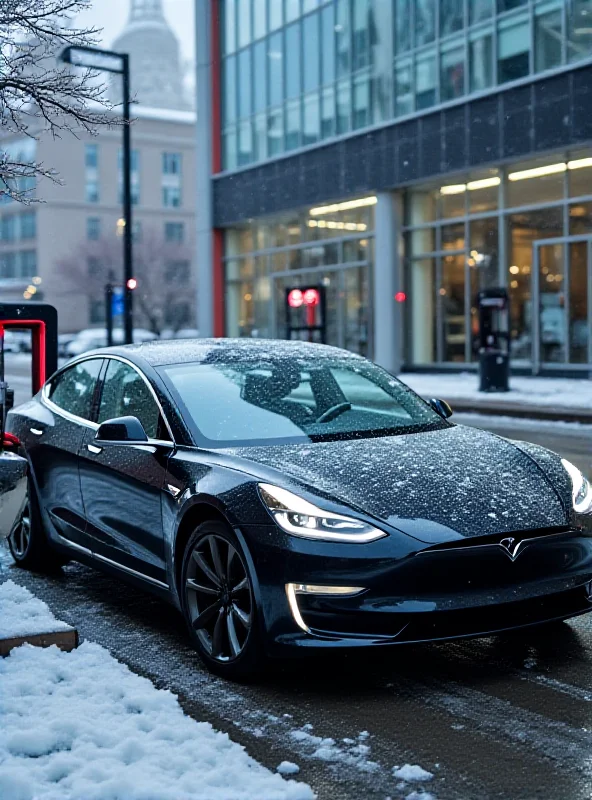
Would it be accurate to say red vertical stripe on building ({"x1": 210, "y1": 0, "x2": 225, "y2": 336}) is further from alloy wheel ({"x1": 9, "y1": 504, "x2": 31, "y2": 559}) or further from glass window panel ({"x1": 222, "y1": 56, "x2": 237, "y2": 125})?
alloy wheel ({"x1": 9, "y1": 504, "x2": 31, "y2": 559})

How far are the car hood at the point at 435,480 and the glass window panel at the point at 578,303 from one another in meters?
21.9

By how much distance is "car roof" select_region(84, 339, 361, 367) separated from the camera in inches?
244

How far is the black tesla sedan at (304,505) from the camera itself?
445cm

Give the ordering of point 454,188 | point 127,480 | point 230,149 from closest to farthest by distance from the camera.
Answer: point 127,480 → point 454,188 → point 230,149

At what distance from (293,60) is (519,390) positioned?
1680 centimetres

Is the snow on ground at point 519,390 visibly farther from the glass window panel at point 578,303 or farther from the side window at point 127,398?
the side window at point 127,398

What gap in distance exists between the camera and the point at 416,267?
32.4m

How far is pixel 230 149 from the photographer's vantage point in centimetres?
3950

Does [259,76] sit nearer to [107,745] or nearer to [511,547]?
[511,547]

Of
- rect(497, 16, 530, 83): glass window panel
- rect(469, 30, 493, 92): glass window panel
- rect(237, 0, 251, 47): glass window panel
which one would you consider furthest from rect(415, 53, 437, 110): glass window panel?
rect(237, 0, 251, 47): glass window panel

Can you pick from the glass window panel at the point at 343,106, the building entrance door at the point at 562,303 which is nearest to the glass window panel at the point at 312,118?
the glass window panel at the point at 343,106

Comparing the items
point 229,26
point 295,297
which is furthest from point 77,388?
point 229,26

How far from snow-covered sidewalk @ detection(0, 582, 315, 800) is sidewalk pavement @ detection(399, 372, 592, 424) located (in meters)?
14.5

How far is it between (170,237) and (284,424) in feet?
299
